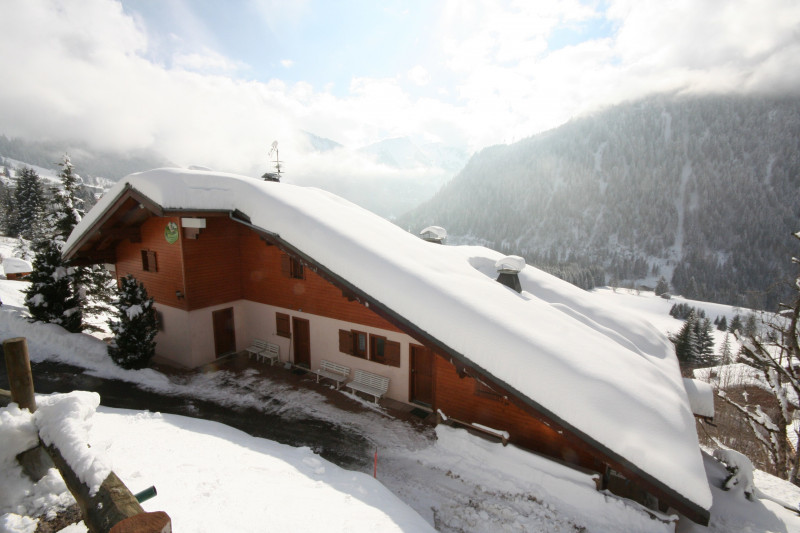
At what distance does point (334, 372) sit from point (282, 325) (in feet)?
10.4

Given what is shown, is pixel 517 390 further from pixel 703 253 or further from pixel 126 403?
pixel 703 253

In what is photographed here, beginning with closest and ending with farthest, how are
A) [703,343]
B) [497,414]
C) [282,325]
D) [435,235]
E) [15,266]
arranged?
[497,414]
[282,325]
[435,235]
[15,266]
[703,343]

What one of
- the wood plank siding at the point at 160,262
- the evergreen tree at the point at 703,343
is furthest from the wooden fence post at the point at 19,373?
the evergreen tree at the point at 703,343

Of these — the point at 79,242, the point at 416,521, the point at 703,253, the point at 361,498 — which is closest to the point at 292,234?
the point at 361,498

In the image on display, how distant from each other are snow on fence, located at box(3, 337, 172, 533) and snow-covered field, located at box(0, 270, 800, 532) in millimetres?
238

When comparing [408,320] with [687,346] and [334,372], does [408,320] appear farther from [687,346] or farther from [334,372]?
[687,346]

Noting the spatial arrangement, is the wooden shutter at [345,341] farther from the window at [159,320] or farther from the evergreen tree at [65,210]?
the evergreen tree at [65,210]

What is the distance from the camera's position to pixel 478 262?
1447 centimetres

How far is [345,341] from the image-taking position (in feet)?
41.1

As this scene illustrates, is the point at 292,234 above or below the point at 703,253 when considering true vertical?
above

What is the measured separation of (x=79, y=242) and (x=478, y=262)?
16.3 meters

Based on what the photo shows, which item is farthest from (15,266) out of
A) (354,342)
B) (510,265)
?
(510,265)

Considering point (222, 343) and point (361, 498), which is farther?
point (222, 343)

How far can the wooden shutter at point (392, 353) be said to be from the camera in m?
11.5
